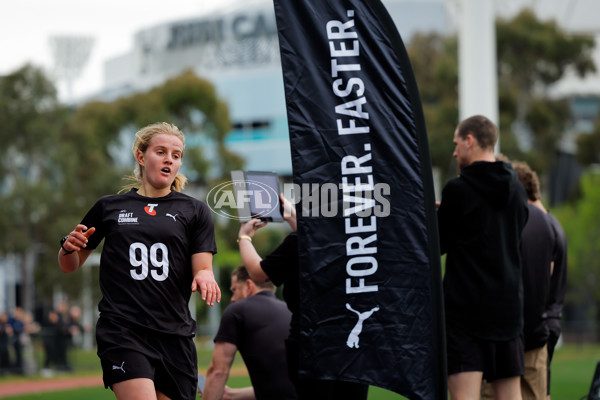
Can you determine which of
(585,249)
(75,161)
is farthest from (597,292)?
(75,161)

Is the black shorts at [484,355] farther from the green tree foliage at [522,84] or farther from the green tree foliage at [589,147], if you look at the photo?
the green tree foliage at [589,147]

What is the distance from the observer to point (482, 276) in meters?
5.75

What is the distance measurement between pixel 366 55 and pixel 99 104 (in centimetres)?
3891

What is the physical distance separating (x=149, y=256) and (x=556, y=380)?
14.4 m

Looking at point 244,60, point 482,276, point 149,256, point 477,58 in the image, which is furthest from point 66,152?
point 149,256

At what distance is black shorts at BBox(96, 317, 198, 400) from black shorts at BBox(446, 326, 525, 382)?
1.63 meters

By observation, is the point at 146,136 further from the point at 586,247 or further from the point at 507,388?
the point at 586,247

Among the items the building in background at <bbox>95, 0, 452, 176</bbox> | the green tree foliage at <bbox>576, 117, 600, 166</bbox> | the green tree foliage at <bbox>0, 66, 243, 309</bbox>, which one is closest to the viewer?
the green tree foliage at <bbox>0, 66, 243, 309</bbox>

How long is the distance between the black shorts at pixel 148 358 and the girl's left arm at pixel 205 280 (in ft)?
1.08

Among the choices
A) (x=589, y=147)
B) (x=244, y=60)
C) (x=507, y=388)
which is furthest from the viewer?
(x=244, y=60)

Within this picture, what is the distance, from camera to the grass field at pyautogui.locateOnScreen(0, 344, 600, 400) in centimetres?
1492

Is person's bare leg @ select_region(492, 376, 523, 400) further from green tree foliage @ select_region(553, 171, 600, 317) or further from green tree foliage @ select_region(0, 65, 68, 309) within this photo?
green tree foliage @ select_region(553, 171, 600, 317)

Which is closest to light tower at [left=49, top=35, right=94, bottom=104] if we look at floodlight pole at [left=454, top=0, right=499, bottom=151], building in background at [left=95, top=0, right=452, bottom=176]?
building in background at [left=95, top=0, right=452, bottom=176]

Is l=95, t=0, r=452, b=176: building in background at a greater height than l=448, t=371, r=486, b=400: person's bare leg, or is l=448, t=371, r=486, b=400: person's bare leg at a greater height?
l=95, t=0, r=452, b=176: building in background
